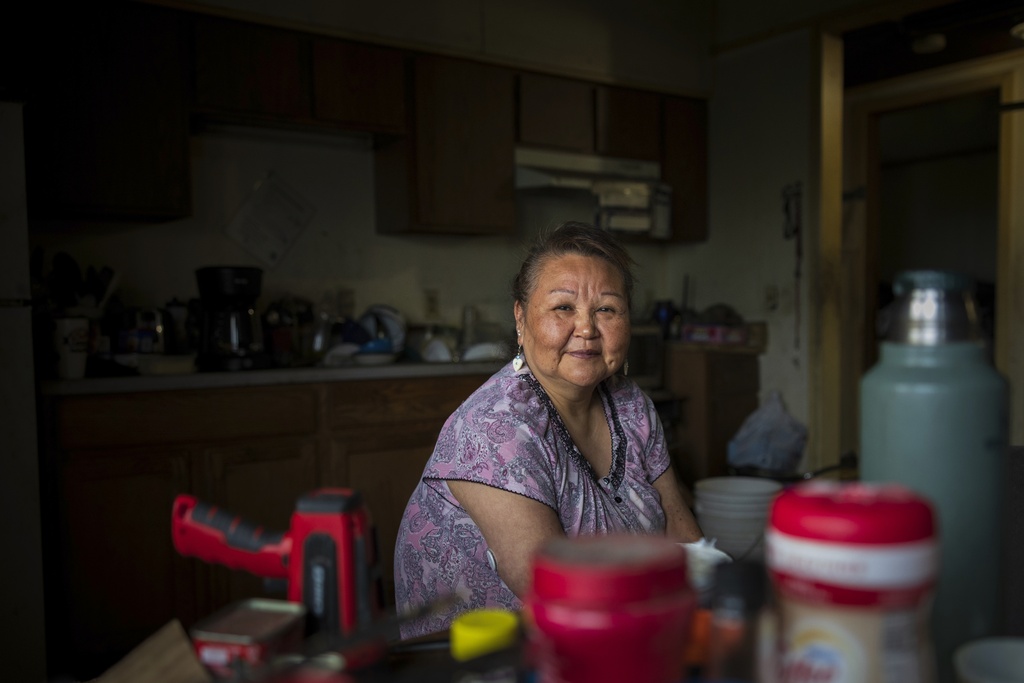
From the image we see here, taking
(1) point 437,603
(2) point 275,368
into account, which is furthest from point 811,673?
(2) point 275,368

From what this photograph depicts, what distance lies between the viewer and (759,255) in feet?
14.1

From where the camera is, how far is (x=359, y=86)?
347cm

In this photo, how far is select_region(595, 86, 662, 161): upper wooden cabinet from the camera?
13.8ft

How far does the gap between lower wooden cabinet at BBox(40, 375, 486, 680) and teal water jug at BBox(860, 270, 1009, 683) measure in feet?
7.07

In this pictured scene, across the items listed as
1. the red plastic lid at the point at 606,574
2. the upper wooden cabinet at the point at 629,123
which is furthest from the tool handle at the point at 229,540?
the upper wooden cabinet at the point at 629,123

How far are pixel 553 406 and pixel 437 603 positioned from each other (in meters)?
0.86

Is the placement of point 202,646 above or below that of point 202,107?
below

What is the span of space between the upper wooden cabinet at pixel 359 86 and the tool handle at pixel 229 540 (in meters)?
2.88

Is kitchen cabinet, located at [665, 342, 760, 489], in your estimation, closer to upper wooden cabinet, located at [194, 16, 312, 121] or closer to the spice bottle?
upper wooden cabinet, located at [194, 16, 312, 121]

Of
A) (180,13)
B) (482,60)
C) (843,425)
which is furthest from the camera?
(843,425)

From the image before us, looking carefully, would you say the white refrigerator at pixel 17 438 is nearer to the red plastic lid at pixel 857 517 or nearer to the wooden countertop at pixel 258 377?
the wooden countertop at pixel 258 377

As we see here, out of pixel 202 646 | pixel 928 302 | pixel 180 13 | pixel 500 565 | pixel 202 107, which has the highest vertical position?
pixel 180 13

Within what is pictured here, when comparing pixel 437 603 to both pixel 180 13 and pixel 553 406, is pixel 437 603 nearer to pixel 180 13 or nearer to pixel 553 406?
pixel 553 406

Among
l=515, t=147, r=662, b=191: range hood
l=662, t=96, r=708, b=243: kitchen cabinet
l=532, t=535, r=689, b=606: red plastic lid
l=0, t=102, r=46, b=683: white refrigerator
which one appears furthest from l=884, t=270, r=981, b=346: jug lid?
l=662, t=96, r=708, b=243: kitchen cabinet
